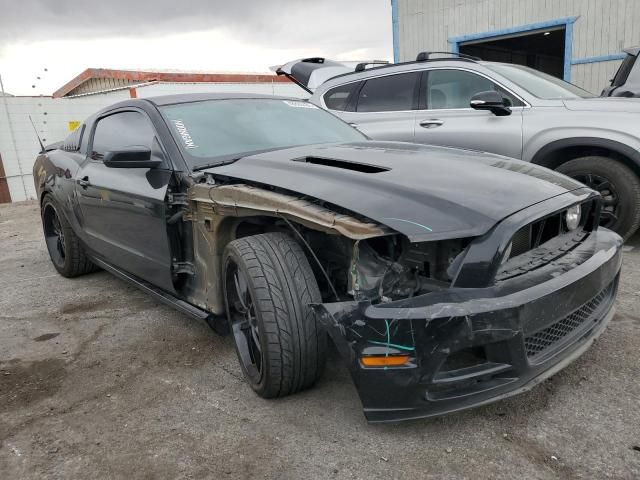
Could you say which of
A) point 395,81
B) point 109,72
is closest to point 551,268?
point 395,81

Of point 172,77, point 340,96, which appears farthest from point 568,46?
point 172,77

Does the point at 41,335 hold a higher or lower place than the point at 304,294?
lower

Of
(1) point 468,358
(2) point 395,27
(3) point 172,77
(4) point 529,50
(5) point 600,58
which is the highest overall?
(2) point 395,27

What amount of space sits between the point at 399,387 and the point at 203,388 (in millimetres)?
1150

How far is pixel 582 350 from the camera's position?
2.23 meters

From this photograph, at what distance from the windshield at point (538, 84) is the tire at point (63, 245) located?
4.13 meters

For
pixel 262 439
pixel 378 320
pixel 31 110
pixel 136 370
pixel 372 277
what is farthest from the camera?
pixel 31 110

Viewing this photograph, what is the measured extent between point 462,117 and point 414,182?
3.18 m

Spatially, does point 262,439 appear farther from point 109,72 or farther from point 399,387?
point 109,72

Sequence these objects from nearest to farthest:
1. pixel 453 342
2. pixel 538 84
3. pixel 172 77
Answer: pixel 453 342 < pixel 538 84 < pixel 172 77

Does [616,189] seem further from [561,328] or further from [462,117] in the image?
[561,328]

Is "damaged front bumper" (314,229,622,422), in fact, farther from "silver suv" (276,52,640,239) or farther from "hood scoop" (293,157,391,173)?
"silver suv" (276,52,640,239)

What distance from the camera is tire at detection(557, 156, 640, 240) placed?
426 cm

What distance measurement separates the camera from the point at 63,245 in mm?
4754
